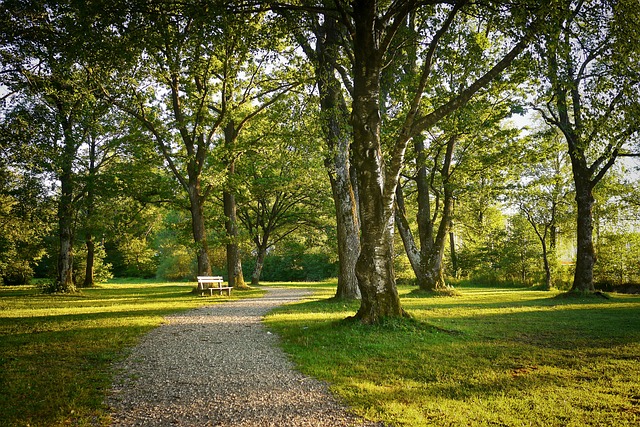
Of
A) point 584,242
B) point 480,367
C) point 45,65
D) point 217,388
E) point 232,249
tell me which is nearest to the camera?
point 217,388

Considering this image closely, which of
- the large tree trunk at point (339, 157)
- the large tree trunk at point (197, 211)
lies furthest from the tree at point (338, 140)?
the large tree trunk at point (197, 211)

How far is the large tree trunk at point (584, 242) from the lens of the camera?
1625 cm

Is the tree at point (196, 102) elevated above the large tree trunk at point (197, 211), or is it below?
above

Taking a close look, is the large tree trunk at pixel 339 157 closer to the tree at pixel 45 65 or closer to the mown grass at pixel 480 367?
the mown grass at pixel 480 367

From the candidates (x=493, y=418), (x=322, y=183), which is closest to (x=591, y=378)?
(x=493, y=418)

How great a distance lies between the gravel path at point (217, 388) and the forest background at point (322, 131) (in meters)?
3.44

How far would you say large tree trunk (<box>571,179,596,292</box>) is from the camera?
53.3 ft

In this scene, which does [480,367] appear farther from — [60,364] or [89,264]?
[89,264]

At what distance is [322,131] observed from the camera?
13.9m

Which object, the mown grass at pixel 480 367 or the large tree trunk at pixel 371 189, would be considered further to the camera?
the large tree trunk at pixel 371 189

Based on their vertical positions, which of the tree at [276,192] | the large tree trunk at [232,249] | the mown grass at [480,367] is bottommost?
the mown grass at [480,367]

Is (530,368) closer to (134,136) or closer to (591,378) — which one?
(591,378)

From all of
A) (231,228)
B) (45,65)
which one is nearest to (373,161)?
(45,65)

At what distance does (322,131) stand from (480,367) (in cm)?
988
